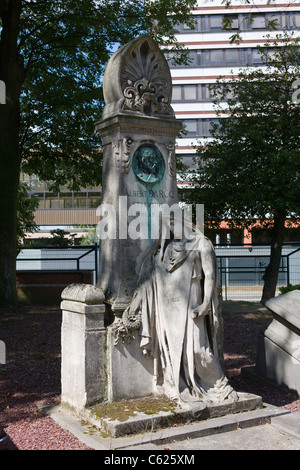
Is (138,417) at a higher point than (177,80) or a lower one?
lower

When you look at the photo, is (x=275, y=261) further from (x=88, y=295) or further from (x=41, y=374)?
(x=88, y=295)

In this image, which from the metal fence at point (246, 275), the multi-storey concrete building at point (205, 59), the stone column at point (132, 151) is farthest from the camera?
the multi-storey concrete building at point (205, 59)

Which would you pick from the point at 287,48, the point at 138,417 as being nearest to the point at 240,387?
the point at 138,417

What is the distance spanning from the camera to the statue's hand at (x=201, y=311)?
5.34 meters

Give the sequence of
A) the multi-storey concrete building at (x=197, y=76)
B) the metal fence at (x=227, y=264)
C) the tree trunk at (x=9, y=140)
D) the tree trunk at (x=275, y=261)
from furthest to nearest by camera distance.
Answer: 1. the multi-storey concrete building at (x=197, y=76)
2. the metal fence at (x=227, y=264)
3. the tree trunk at (x=275, y=261)
4. the tree trunk at (x=9, y=140)

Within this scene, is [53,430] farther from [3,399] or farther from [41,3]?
[41,3]

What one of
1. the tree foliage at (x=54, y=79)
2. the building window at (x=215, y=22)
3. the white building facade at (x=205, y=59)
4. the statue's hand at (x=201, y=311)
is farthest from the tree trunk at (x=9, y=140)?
the building window at (x=215, y=22)

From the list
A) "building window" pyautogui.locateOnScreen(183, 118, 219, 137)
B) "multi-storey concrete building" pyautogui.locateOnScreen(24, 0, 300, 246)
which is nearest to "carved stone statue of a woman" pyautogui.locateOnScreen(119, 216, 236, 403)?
"multi-storey concrete building" pyautogui.locateOnScreen(24, 0, 300, 246)

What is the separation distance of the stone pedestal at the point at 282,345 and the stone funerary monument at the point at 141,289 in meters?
1.14

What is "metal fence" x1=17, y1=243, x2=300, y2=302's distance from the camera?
15922mm

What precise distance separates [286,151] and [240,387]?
6982mm

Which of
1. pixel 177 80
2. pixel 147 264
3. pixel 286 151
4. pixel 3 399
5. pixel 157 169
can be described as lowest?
pixel 3 399

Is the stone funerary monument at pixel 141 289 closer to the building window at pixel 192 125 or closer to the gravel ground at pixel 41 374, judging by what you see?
the gravel ground at pixel 41 374

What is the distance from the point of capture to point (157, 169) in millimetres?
5957
